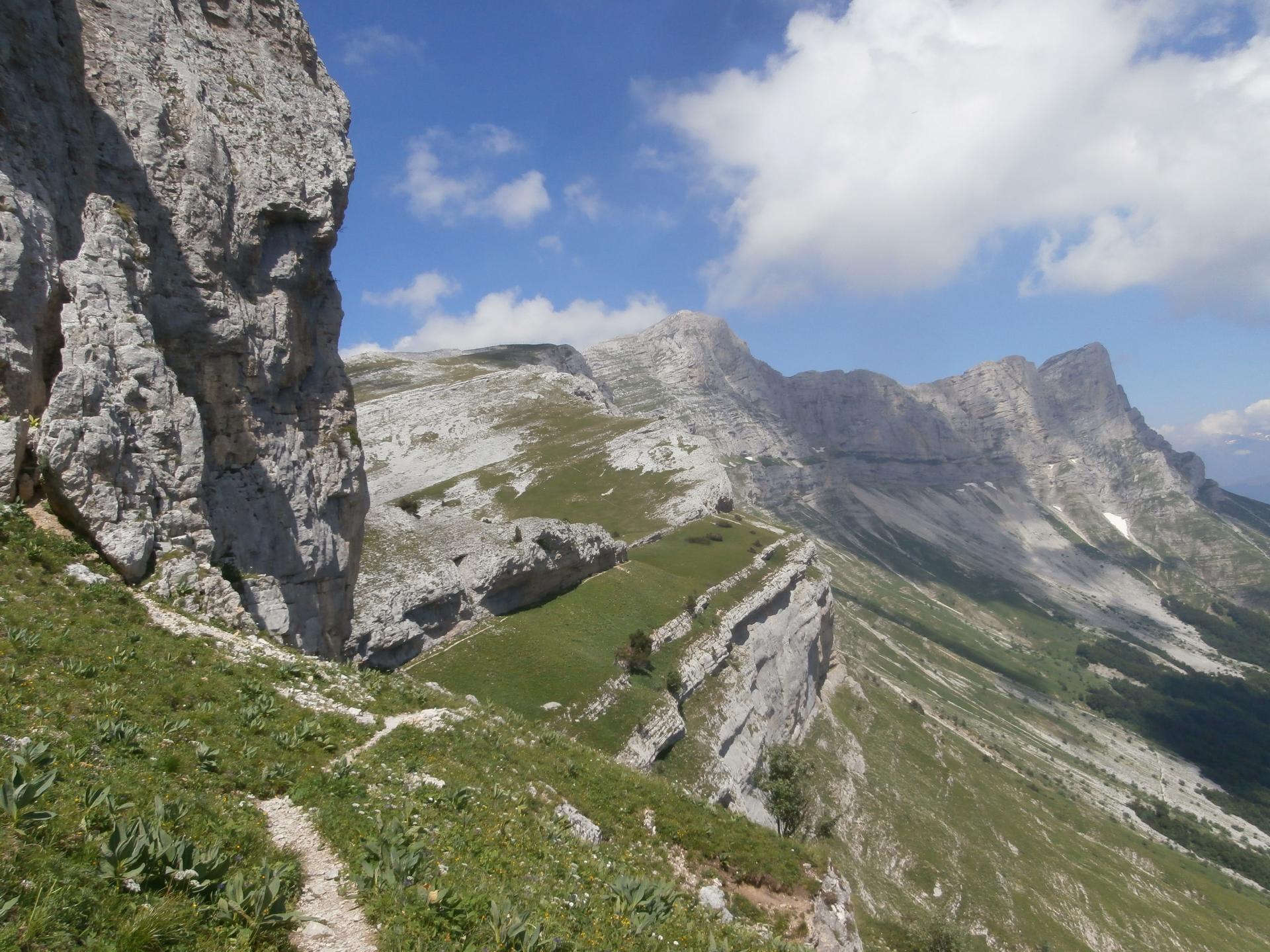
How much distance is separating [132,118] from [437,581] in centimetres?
3399

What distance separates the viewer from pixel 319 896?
9.66m

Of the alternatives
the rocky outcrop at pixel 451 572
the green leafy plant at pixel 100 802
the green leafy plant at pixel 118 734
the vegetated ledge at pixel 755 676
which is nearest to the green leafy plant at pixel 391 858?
the green leafy plant at pixel 100 802

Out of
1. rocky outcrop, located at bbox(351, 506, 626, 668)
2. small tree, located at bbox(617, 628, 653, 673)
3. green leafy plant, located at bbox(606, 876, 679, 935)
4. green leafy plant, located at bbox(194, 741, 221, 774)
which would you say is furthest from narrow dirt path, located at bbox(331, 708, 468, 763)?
small tree, located at bbox(617, 628, 653, 673)

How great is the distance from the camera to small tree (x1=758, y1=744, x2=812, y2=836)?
123 feet

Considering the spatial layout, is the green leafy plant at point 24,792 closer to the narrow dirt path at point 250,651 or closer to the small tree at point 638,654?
the narrow dirt path at point 250,651

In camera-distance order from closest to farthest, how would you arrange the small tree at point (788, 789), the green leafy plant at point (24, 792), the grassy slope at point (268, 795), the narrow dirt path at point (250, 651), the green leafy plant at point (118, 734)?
the grassy slope at point (268, 795) < the green leafy plant at point (24, 792) < the green leafy plant at point (118, 734) < the narrow dirt path at point (250, 651) < the small tree at point (788, 789)

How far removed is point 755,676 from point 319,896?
7612 centimetres

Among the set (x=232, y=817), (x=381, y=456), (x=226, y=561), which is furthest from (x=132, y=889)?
(x=381, y=456)

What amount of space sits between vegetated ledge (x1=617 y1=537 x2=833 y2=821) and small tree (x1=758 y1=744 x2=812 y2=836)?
9595mm

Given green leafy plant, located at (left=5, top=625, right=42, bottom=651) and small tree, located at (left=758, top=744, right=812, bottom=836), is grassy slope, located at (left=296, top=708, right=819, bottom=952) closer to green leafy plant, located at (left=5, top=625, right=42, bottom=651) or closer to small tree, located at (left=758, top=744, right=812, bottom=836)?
green leafy plant, located at (left=5, top=625, right=42, bottom=651)

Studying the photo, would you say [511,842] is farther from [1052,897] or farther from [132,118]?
[1052,897]

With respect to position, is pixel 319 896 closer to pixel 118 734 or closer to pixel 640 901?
pixel 118 734

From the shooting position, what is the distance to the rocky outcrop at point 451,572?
46.5 meters

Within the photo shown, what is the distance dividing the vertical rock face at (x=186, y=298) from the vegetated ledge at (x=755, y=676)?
26.2 metres
